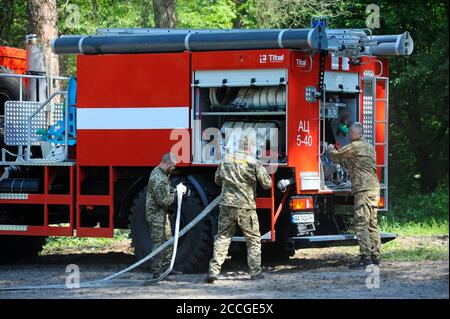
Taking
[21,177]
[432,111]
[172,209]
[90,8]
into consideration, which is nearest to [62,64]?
[90,8]

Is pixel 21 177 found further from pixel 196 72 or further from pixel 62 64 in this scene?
pixel 62 64

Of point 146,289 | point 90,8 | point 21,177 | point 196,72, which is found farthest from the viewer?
point 90,8

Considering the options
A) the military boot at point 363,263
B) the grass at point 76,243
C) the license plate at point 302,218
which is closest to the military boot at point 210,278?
the license plate at point 302,218

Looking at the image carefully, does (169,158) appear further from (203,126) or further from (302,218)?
(302,218)

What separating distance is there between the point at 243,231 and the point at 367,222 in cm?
164

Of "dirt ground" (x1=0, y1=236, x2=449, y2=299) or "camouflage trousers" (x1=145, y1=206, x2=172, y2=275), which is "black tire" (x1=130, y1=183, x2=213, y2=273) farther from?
"camouflage trousers" (x1=145, y1=206, x2=172, y2=275)

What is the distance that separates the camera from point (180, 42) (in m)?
13.6

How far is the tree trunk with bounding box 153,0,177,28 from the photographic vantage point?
23375mm

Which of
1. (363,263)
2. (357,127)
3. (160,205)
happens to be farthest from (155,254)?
(357,127)

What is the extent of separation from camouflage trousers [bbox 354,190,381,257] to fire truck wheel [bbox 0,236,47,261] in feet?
18.5

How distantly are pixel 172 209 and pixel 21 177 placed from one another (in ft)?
8.77

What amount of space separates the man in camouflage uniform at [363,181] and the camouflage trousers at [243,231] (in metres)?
1.37

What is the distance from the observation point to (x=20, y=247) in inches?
647

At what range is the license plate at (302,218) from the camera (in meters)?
13.2
